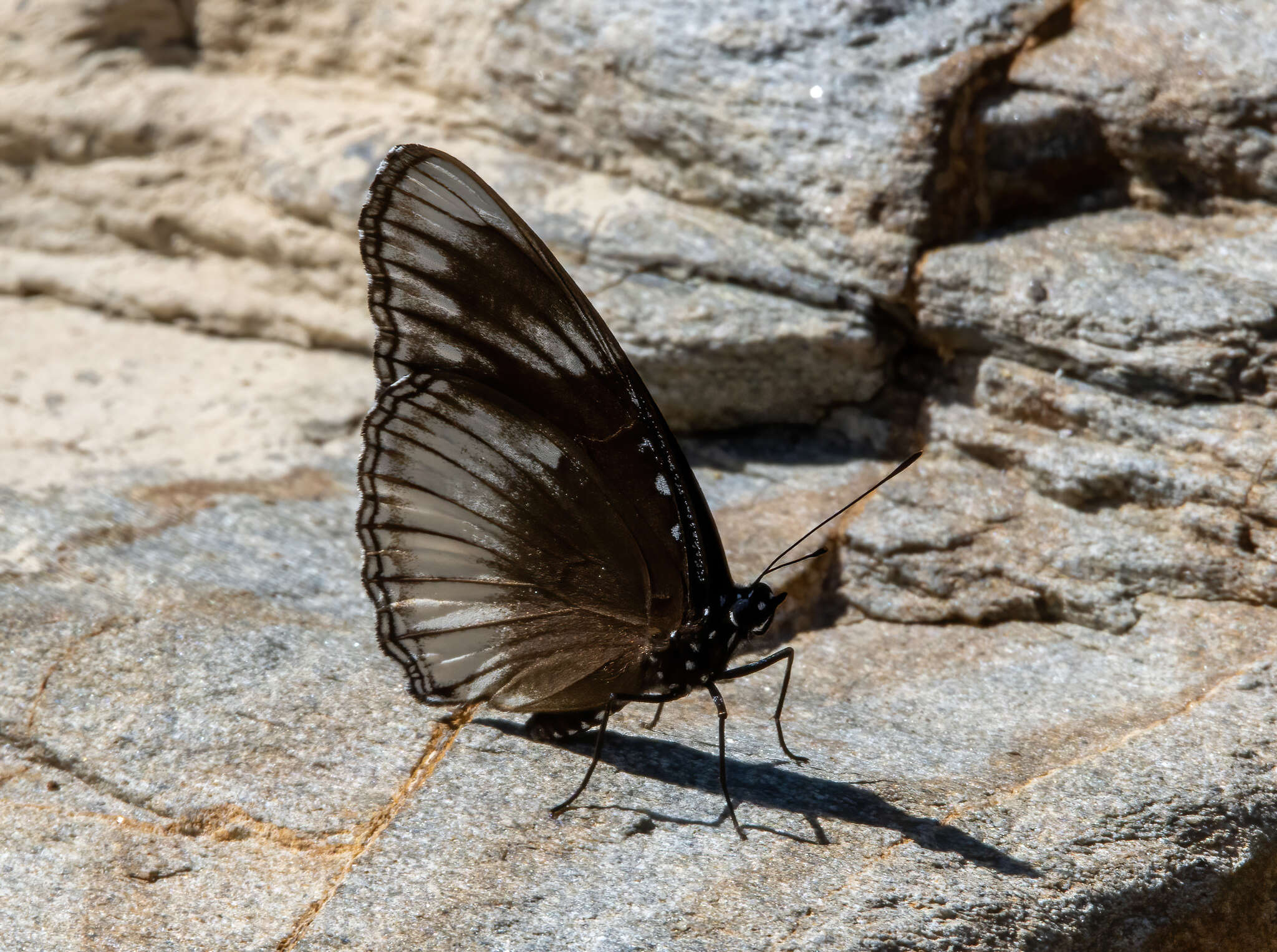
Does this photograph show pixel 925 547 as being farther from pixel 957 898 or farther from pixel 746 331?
pixel 957 898

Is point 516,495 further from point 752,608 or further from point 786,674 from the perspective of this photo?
point 786,674

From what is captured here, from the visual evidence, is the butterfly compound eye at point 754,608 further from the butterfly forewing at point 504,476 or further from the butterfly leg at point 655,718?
the butterfly leg at point 655,718

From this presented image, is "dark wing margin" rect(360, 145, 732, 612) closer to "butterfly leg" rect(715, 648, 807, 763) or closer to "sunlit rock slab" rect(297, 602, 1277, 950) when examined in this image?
"butterfly leg" rect(715, 648, 807, 763)

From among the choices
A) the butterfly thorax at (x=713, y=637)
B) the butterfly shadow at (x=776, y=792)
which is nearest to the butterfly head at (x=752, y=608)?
the butterfly thorax at (x=713, y=637)

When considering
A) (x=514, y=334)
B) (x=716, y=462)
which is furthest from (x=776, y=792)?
(x=716, y=462)

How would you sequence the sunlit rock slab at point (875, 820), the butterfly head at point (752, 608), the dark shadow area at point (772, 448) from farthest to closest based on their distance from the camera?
the dark shadow area at point (772, 448) → the butterfly head at point (752, 608) → the sunlit rock slab at point (875, 820)

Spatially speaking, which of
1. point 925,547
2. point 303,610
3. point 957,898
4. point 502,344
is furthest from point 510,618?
point 925,547
